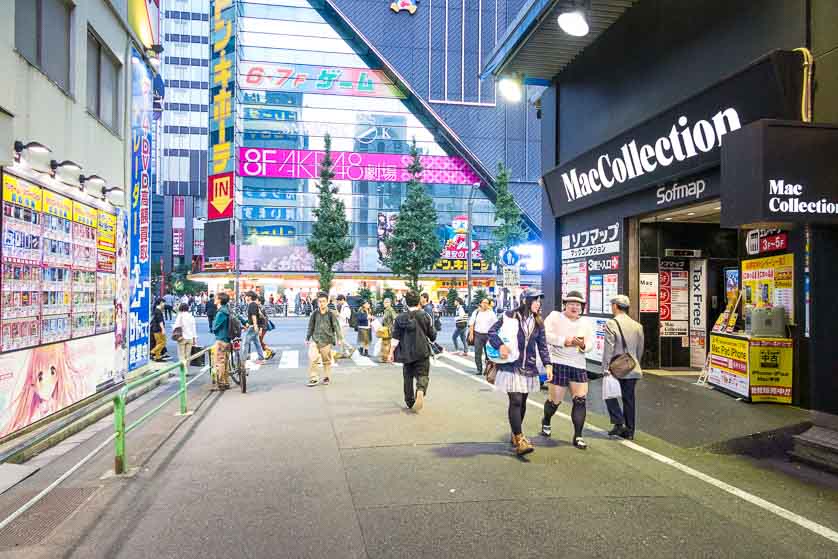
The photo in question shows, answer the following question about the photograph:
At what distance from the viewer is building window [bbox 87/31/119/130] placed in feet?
34.0

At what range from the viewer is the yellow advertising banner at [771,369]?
881 cm

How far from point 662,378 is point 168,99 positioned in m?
69.9

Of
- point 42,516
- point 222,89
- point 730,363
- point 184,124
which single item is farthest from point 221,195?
point 42,516

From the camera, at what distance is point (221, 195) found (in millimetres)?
42406

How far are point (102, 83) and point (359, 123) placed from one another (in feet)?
150

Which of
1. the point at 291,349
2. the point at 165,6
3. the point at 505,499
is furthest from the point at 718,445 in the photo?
the point at 165,6

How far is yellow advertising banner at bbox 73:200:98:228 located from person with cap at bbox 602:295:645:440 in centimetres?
766

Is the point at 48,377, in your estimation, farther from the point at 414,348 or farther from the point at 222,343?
the point at 414,348

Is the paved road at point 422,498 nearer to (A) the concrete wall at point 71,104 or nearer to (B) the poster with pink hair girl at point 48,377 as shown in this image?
(B) the poster with pink hair girl at point 48,377

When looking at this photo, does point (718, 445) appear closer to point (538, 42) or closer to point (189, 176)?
point (538, 42)

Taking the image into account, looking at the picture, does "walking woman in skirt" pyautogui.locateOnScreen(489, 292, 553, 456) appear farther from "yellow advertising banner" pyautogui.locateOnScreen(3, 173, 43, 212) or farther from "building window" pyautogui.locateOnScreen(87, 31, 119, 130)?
"building window" pyautogui.locateOnScreen(87, 31, 119, 130)

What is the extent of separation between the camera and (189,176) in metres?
78.8

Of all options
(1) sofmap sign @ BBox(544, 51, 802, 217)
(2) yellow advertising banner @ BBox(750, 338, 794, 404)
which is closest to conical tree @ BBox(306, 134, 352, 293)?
(1) sofmap sign @ BBox(544, 51, 802, 217)

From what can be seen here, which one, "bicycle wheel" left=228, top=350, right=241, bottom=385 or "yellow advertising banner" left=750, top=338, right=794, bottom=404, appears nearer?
"yellow advertising banner" left=750, top=338, right=794, bottom=404
